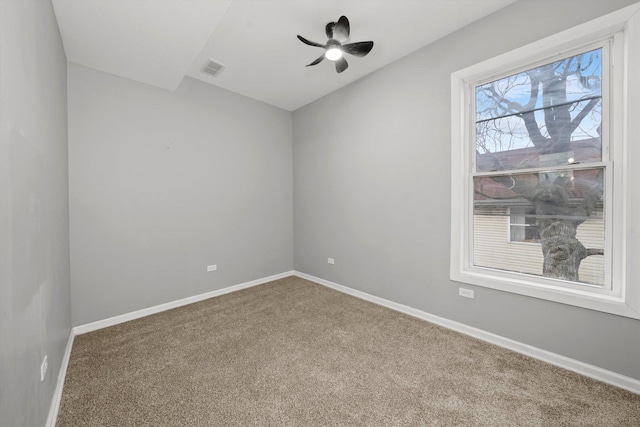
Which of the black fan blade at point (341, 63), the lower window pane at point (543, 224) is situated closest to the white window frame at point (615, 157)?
the lower window pane at point (543, 224)

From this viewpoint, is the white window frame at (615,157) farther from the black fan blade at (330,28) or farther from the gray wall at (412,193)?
the black fan blade at (330,28)

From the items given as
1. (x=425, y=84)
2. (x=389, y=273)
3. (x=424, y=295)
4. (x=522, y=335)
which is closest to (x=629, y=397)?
(x=522, y=335)

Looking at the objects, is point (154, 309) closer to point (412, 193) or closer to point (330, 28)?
point (412, 193)

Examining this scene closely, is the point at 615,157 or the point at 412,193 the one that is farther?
the point at 412,193

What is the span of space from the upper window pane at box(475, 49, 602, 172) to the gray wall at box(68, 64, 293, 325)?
3.06 metres

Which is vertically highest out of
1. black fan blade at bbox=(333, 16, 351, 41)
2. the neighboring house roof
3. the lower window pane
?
black fan blade at bbox=(333, 16, 351, 41)

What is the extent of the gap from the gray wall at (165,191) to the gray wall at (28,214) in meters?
0.74

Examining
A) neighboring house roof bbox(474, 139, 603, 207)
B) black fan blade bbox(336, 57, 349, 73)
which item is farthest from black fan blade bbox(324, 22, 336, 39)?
neighboring house roof bbox(474, 139, 603, 207)

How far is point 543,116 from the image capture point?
218 centimetres

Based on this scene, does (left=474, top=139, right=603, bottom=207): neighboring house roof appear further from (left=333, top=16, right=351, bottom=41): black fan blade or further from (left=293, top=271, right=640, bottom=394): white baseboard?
(left=333, top=16, right=351, bottom=41): black fan blade

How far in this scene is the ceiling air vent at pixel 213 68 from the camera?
301 centimetres

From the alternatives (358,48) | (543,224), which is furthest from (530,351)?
(358,48)

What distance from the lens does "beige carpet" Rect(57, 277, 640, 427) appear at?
1.54 metres

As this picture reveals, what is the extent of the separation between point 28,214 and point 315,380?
1990 millimetres
